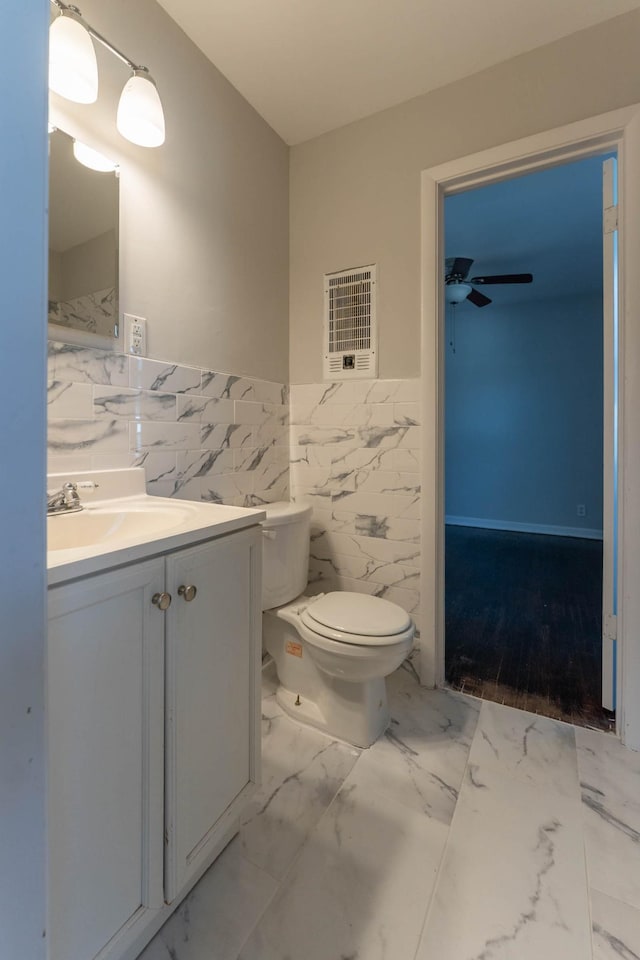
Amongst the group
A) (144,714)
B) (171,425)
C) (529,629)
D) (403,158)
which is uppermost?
(403,158)

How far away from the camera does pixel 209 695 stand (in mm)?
909

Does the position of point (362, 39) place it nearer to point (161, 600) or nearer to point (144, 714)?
point (161, 600)

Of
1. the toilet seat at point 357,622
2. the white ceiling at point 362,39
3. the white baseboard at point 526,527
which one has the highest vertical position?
the white ceiling at point 362,39

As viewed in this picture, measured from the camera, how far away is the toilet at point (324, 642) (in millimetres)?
1370

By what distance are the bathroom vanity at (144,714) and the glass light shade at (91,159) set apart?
1.00 meters

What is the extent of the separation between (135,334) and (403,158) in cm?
139

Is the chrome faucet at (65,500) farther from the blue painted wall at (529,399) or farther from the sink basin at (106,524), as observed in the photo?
the blue painted wall at (529,399)

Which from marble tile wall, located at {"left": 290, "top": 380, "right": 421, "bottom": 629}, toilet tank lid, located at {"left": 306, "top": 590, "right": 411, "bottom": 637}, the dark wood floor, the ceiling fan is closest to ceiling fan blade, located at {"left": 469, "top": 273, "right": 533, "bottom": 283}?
the ceiling fan

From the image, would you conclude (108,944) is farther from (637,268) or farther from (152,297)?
(637,268)

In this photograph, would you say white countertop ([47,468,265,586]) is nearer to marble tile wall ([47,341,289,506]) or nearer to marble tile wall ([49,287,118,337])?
marble tile wall ([47,341,289,506])

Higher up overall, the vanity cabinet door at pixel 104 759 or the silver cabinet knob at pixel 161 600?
the silver cabinet knob at pixel 161 600

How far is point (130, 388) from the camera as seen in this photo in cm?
132

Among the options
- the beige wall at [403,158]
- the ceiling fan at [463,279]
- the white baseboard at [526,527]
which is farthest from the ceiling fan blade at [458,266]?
the white baseboard at [526,527]

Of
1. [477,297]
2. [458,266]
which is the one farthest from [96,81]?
[477,297]
